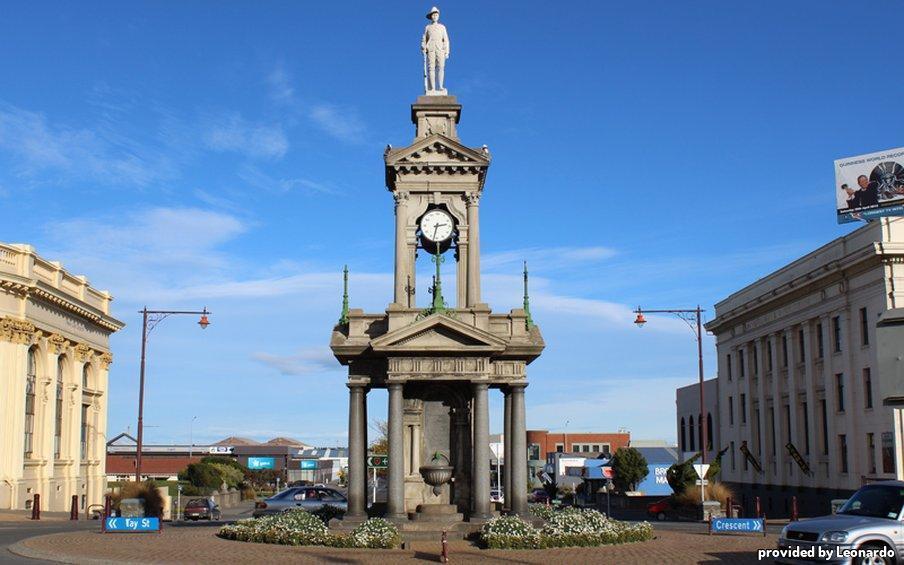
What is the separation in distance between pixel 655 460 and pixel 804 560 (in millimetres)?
78020

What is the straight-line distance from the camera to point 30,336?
5322 cm

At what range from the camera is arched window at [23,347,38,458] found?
5441cm

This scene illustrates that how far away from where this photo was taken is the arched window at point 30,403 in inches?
2142

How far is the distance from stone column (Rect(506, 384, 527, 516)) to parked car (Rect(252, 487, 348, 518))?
8.93m

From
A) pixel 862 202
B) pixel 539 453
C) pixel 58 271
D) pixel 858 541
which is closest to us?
pixel 858 541

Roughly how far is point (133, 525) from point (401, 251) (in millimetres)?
11457

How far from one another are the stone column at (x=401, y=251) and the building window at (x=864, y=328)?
91.7 ft

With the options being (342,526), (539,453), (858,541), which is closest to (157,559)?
(342,526)

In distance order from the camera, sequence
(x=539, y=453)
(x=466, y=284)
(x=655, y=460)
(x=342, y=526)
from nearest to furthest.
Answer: (x=342, y=526) < (x=466, y=284) < (x=655, y=460) < (x=539, y=453)

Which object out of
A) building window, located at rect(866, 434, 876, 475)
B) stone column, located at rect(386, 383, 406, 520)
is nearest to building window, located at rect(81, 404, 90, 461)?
stone column, located at rect(386, 383, 406, 520)

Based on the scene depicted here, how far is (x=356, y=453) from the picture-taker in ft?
94.8

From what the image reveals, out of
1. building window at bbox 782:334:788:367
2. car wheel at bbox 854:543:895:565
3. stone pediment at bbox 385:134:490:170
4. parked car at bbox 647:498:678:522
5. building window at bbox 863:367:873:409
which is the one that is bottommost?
parked car at bbox 647:498:678:522

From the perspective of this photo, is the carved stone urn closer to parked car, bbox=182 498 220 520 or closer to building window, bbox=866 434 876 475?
building window, bbox=866 434 876 475

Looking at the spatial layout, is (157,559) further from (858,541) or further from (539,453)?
(539,453)
